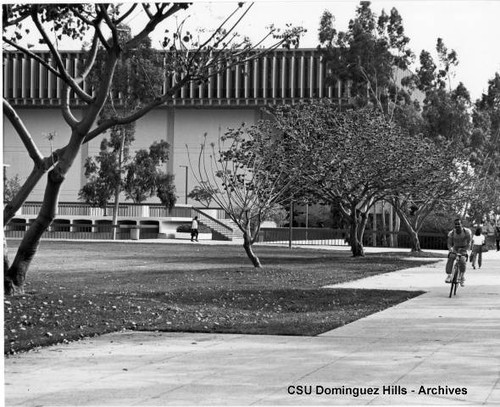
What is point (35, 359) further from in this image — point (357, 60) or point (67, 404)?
point (357, 60)

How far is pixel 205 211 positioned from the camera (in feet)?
267

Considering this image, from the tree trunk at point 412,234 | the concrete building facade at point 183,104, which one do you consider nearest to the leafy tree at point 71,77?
the tree trunk at point 412,234

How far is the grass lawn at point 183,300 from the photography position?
1462 cm

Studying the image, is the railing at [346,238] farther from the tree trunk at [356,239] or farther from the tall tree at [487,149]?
the tree trunk at [356,239]

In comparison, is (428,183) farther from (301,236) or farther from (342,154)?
(301,236)

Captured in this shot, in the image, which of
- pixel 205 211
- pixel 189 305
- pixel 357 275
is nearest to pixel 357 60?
pixel 205 211

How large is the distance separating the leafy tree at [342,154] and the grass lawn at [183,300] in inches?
166

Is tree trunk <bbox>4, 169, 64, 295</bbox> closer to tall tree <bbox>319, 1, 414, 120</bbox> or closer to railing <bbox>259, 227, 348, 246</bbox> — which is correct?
tall tree <bbox>319, 1, 414, 120</bbox>

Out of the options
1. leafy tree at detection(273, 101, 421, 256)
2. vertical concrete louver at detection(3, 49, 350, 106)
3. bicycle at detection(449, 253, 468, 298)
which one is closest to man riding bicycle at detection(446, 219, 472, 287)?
bicycle at detection(449, 253, 468, 298)

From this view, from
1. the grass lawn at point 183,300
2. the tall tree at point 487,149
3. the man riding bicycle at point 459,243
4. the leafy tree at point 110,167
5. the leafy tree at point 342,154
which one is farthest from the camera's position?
the leafy tree at point 110,167

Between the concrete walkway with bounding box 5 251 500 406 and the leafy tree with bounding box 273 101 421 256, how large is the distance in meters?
21.9

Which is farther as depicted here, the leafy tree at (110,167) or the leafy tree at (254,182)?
the leafy tree at (110,167)

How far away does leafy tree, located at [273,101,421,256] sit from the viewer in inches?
1499

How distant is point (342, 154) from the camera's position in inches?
1502
